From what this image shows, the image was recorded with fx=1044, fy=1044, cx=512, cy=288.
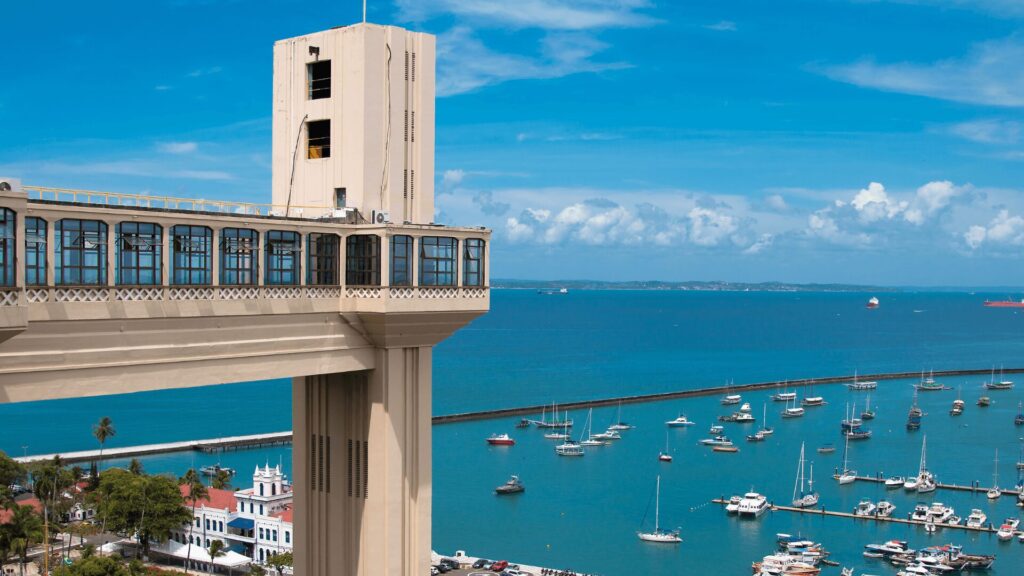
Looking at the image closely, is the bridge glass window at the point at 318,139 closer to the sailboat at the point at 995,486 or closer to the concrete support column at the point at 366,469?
the concrete support column at the point at 366,469

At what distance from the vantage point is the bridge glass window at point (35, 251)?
1094cm

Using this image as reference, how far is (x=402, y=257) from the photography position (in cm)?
1487

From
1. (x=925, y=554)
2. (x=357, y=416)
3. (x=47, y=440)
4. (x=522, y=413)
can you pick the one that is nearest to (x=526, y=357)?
(x=522, y=413)

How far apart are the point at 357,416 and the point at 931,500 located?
2504 inches

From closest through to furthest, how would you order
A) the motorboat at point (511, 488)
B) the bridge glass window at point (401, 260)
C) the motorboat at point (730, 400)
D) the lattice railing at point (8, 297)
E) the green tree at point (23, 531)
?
the lattice railing at point (8, 297) < the bridge glass window at point (401, 260) < the green tree at point (23, 531) < the motorboat at point (511, 488) < the motorboat at point (730, 400)

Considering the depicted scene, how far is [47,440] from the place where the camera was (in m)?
86.6

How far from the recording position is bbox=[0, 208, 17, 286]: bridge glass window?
34.1ft

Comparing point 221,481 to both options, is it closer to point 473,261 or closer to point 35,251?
point 473,261

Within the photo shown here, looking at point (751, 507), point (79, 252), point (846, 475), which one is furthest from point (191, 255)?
point (846, 475)

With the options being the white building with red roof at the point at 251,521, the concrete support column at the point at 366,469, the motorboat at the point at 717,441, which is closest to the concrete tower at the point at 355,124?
the concrete support column at the point at 366,469

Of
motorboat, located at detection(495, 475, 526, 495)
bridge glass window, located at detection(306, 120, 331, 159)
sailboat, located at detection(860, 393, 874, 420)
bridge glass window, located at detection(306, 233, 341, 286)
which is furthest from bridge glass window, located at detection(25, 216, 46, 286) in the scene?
sailboat, located at detection(860, 393, 874, 420)

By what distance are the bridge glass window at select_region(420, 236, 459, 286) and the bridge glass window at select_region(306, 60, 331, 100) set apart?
2729 mm

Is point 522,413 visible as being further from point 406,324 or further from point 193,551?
point 406,324

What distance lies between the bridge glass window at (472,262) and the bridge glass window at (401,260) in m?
1.07
